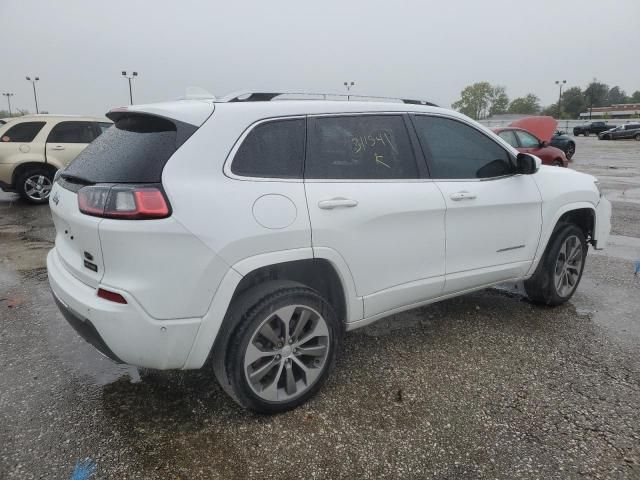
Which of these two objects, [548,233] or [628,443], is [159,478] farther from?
[548,233]

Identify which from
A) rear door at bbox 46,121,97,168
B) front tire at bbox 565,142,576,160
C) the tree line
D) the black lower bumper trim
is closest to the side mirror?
the black lower bumper trim

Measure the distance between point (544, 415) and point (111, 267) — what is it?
2.41 m

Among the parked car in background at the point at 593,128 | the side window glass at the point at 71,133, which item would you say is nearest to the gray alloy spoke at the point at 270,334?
the side window glass at the point at 71,133

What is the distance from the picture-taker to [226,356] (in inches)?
93.4

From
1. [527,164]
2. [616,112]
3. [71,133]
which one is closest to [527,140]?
[527,164]

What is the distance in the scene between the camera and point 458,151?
11.0 ft

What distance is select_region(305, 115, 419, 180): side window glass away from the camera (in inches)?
105

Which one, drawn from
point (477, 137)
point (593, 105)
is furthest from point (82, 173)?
point (593, 105)

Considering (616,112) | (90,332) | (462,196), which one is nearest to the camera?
(90,332)

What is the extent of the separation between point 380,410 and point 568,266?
95.4 inches

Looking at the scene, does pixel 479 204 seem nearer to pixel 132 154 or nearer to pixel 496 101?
pixel 132 154

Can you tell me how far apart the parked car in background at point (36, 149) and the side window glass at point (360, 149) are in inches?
300

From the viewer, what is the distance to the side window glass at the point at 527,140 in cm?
1250

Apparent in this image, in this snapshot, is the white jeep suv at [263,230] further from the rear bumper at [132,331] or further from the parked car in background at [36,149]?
the parked car in background at [36,149]
